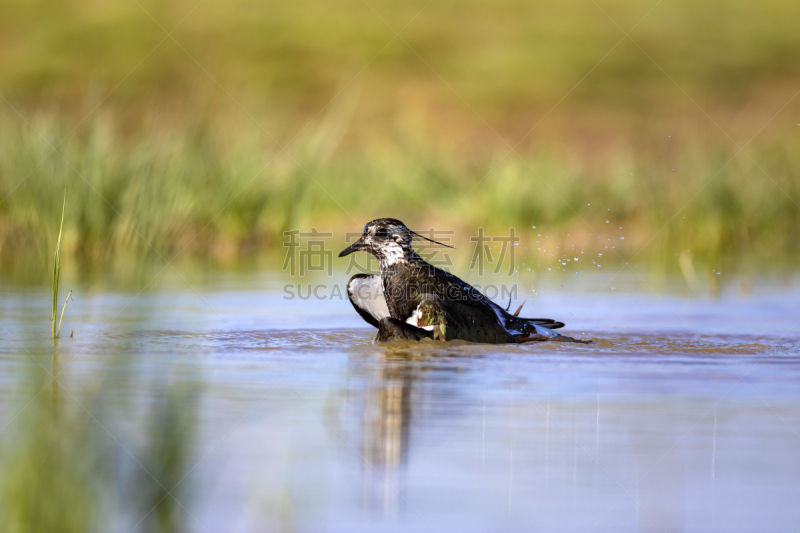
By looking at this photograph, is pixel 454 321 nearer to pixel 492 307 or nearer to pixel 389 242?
pixel 492 307

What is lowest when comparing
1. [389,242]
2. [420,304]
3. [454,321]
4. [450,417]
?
[450,417]

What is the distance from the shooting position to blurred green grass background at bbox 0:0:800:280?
37.5 feet

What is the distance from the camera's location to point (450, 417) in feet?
15.1

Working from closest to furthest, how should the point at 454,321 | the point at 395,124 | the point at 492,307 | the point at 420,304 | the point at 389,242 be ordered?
the point at 454,321 < the point at 420,304 < the point at 492,307 < the point at 389,242 < the point at 395,124

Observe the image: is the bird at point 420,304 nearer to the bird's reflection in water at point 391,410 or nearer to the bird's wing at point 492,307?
the bird's wing at point 492,307

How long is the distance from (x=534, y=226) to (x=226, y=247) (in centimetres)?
400

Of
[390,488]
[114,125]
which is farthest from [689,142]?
[390,488]

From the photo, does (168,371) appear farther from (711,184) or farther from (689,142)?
(689,142)

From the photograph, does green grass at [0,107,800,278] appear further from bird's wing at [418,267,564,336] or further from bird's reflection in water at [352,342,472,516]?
bird's reflection in water at [352,342,472,516]

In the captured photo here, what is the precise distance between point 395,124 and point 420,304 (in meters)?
24.0

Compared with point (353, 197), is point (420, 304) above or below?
below

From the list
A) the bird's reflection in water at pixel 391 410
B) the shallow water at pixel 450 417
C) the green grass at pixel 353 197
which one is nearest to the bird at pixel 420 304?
the shallow water at pixel 450 417

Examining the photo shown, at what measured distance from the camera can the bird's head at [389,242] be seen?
7480 mm

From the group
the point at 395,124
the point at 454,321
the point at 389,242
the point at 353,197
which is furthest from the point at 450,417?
the point at 395,124
